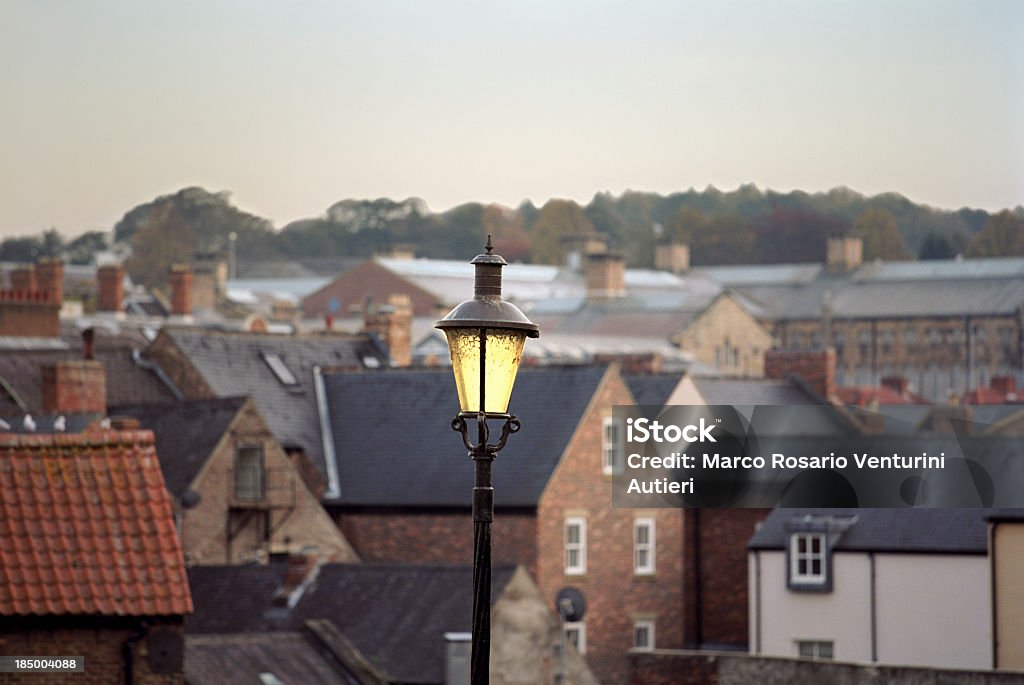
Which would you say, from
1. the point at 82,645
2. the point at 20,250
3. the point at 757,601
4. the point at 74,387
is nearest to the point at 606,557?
the point at 757,601

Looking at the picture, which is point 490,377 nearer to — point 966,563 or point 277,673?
point 277,673

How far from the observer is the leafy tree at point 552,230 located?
142 m

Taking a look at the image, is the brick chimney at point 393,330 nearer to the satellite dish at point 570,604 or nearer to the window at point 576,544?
the window at point 576,544

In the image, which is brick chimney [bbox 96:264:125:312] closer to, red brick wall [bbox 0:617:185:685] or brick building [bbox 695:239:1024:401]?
brick building [bbox 695:239:1024:401]

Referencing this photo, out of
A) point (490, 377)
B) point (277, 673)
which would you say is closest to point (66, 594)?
point (490, 377)

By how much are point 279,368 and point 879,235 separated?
54251 mm

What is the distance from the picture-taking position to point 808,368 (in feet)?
182

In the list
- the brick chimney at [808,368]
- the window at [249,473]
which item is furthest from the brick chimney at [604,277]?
the window at [249,473]

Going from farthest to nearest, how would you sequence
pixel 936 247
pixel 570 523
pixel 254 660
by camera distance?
pixel 936 247 → pixel 570 523 → pixel 254 660

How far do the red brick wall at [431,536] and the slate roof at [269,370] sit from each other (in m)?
2.06

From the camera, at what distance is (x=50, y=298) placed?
2260 inches

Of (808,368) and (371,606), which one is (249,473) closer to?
(371,606)

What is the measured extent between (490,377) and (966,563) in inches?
1042

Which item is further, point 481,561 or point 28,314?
point 28,314
